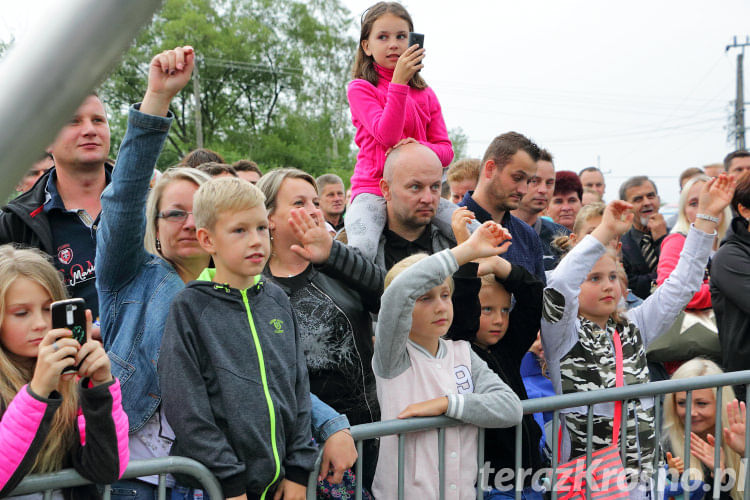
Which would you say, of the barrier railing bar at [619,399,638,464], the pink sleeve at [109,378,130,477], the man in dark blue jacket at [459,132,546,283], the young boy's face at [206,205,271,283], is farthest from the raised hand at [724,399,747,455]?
the pink sleeve at [109,378,130,477]

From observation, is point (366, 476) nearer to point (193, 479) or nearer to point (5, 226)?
point (193, 479)

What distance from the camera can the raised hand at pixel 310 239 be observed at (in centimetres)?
304

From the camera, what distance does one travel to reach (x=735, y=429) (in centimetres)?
365

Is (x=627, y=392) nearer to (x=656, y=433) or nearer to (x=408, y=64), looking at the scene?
(x=656, y=433)

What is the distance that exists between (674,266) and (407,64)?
2.49 meters

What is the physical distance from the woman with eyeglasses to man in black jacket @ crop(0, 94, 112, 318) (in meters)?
0.43

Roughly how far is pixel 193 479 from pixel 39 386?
60cm

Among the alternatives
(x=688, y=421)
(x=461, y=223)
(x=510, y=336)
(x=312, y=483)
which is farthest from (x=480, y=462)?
(x=688, y=421)

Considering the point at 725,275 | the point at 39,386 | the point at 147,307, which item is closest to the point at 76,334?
the point at 39,386

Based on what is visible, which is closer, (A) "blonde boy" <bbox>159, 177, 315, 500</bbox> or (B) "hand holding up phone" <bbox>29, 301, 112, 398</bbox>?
(B) "hand holding up phone" <bbox>29, 301, 112, 398</bbox>

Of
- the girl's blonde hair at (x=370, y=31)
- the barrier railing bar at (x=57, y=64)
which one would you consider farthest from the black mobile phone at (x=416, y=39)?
the barrier railing bar at (x=57, y=64)

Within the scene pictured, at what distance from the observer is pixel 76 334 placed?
2182 millimetres

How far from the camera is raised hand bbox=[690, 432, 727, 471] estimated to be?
3738 mm

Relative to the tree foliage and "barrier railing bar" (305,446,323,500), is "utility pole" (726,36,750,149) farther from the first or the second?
"barrier railing bar" (305,446,323,500)
